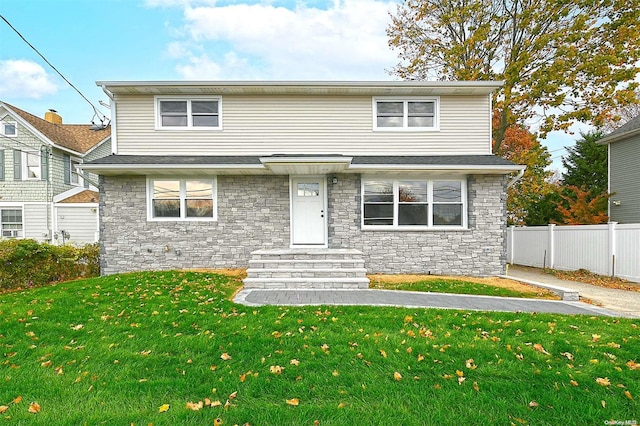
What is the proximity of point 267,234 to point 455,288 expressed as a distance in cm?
535

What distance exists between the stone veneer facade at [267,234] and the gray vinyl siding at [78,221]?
878 centimetres

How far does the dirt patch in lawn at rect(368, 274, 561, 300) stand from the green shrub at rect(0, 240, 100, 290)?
8.61 meters

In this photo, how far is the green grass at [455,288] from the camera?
6980mm

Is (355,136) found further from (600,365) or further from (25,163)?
(25,163)

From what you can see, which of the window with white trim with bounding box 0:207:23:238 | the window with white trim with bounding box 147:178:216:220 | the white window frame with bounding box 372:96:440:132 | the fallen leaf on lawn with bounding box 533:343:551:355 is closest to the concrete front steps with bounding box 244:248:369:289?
the window with white trim with bounding box 147:178:216:220

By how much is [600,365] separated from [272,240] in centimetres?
755

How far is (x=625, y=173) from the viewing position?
1353cm

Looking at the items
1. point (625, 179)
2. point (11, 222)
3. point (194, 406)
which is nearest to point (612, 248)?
point (625, 179)

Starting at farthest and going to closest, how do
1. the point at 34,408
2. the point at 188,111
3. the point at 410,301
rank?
the point at 188,111 → the point at 410,301 → the point at 34,408

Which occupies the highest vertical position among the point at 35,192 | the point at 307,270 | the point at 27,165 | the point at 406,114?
the point at 406,114

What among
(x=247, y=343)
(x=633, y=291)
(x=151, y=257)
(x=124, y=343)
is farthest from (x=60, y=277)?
(x=633, y=291)

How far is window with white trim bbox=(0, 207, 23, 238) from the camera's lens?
15.5m

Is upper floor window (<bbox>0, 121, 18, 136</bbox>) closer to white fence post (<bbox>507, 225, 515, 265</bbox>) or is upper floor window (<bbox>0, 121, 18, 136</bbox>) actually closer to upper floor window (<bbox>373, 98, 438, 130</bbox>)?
upper floor window (<bbox>373, 98, 438, 130</bbox>)

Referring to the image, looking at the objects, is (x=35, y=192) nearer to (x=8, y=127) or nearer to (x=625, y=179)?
(x=8, y=127)
